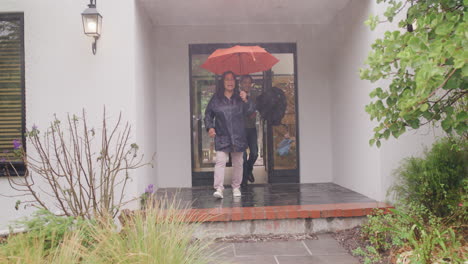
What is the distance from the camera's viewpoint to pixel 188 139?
690 centimetres

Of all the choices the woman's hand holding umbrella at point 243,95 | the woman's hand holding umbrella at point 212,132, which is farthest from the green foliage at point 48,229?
the woman's hand holding umbrella at point 243,95

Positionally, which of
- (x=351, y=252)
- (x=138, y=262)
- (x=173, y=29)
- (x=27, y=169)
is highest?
(x=173, y=29)

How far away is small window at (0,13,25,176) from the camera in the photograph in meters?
4.93

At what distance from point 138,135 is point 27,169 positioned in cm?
128

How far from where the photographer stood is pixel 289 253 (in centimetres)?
400

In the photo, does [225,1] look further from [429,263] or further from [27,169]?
[429,263]

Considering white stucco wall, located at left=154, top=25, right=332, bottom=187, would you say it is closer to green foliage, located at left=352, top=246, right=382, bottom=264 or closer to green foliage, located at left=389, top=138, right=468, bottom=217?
green foliage, located at left=389, top=138, right=468, bottom=217

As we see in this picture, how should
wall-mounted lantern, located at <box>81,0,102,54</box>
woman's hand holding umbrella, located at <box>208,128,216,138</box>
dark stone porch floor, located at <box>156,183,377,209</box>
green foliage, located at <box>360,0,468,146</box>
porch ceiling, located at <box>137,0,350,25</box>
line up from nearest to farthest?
green foliage, located at <box>360,0,468,146</box> → wall-mounted lantern, located at <box>81,0,102,54</box> → dark stone porch floor, located at <box>156,183,377,209</box> → woman's hand holding umbrella, located at <box>208,128,216,138</box> → porch ceiling, located at <box>137,0,350,25</box>

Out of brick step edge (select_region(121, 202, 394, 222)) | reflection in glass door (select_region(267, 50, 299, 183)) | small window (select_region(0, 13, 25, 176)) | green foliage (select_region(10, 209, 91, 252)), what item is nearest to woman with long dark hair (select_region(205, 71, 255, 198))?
brick step edge (select_region(121, 202, 394, 222))

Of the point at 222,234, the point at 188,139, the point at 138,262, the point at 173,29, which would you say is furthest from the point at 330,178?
the point at 138,262

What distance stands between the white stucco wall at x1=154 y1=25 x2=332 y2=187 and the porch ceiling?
167 millimetres

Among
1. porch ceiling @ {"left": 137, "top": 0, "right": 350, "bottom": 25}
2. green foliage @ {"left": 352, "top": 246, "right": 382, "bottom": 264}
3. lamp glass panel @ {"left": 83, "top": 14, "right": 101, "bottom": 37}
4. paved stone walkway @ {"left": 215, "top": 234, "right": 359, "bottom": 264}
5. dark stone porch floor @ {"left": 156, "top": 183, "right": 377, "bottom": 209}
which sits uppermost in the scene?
porch ceiling @ {"left": 137, "top": 0, "right": 350, "bottom": 25}

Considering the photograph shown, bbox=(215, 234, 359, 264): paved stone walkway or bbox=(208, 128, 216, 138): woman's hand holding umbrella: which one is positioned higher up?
bbox=(208, 128, 216, 138): woman's hand holding umbrella

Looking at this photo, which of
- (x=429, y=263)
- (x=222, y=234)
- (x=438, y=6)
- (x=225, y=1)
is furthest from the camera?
(x=225, y=1)
